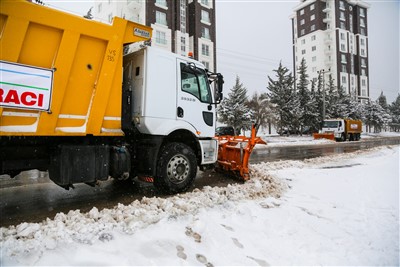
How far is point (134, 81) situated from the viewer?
5.27m

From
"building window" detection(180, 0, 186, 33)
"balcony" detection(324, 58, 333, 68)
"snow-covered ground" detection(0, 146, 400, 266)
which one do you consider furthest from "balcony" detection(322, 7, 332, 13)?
"snow-covered ground" detection(0, 146, 400, 266)

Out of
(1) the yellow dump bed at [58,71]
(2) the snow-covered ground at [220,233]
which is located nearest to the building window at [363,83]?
(2) the snow-covered ground at [220,233]

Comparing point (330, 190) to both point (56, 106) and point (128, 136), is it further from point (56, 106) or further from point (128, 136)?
point (56, 106)

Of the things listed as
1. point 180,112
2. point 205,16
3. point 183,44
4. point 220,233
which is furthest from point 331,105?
point 220,233

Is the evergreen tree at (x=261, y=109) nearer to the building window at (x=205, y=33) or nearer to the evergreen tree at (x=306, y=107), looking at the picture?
the evergreen tree at (x=306, y=107)

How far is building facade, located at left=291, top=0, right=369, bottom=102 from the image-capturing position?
6264 cm

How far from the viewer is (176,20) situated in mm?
35938

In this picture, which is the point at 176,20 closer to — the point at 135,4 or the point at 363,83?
the point at 135,4

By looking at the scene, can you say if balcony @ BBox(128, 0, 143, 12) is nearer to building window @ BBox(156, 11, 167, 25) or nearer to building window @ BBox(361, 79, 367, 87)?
building window @ BBox(156, 11, 167, 25)

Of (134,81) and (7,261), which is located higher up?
(134,81)

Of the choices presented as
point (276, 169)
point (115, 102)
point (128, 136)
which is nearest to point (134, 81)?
point (115, 102)

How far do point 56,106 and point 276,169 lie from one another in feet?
24.4

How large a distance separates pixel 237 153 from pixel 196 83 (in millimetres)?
2357

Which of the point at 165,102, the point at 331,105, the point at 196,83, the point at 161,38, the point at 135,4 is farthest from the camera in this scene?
the point at 331,105
